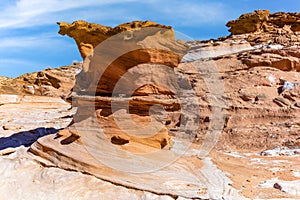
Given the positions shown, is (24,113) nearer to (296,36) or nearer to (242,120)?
A: (242,120)

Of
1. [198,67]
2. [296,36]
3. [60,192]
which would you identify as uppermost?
[296,36]

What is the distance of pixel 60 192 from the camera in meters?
5.25

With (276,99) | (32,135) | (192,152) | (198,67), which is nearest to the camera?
(192,152)

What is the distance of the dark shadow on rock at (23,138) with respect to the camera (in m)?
7.69

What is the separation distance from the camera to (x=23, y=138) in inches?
328

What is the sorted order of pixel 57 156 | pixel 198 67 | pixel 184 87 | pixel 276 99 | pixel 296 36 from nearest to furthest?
pixel 57 156, pixel 276 99, pixel 184 87, pixel 198 67, pixel 296 36

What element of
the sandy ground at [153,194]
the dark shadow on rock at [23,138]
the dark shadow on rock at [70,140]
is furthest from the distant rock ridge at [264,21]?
the dark shadow on rock at [70,140]

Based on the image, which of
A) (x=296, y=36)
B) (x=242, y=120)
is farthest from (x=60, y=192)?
(x=296, y=36)

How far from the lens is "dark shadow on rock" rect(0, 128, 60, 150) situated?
769 centimetres

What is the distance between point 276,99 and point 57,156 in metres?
7.21

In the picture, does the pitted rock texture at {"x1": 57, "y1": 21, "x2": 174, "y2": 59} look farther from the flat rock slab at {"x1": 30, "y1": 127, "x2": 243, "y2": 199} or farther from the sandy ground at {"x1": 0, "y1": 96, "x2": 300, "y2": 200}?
the sandy ground at {"x1": 0, "y1": 96, "x2": 300, "y2": 200}

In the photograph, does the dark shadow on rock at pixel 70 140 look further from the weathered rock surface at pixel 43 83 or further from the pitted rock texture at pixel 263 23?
the pitted rock texture at pixel 263 23

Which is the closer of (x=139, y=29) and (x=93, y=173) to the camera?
(x=93, y=173)

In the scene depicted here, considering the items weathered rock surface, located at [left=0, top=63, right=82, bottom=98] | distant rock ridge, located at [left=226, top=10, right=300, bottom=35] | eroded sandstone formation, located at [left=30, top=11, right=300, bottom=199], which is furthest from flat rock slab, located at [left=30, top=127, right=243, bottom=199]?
distant rock ridge, located at [left=226, top=10, right=300, bottom=35]
